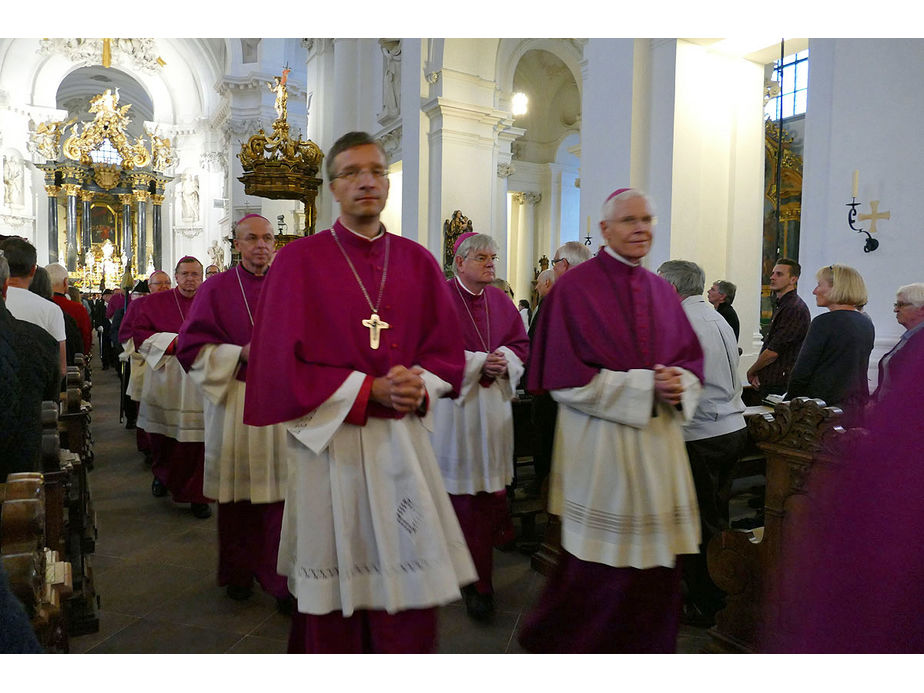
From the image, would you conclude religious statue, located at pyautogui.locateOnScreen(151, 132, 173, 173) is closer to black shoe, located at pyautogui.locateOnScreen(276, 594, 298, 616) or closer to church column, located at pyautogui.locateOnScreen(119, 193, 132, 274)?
church column, located at pyautogui.locateOnScreen(119, 193, 132, 274)

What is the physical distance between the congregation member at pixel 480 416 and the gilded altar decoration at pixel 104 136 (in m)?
33.3

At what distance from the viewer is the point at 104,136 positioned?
32.1 m

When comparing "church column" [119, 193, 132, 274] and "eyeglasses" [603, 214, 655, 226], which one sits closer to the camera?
"eyeglasses" [603, 214, 655, 226]

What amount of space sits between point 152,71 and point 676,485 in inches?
1381

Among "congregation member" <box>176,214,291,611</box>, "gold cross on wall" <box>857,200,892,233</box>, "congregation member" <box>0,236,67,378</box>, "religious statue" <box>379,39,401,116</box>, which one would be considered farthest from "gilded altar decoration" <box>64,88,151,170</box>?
"gold cross on wall" <box>857,200,892,233</box>

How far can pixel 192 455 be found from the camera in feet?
17.2

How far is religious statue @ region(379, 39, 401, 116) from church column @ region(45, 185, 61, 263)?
23791mm

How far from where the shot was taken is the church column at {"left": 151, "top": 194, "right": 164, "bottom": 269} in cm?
3366

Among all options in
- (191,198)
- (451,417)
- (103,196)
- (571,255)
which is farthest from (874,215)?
(103,196)

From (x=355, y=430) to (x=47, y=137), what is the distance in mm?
33628

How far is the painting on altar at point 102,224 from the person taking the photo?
34062 mm

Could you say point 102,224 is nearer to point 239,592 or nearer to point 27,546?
point 239,592

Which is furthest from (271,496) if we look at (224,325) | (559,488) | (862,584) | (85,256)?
(85,256)

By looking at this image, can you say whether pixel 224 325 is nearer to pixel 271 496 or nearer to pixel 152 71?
pixel 271 496
